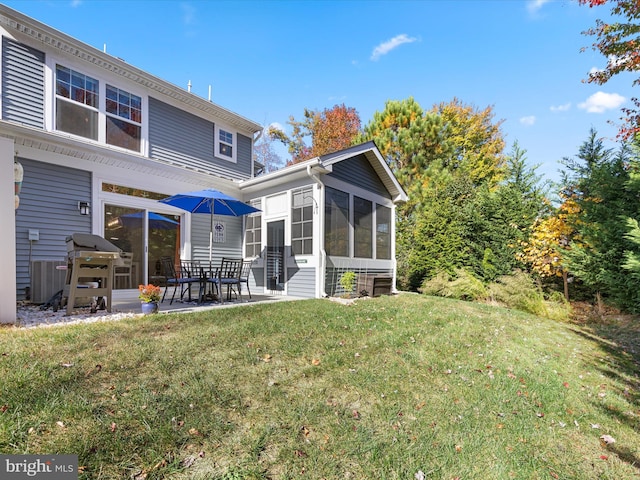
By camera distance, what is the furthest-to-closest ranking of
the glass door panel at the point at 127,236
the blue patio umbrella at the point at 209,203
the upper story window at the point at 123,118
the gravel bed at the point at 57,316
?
the upper story window at the point at 123,118 < the glass door panel at the point at 127,236 < the blue patio umbrella at the point at 209,203 < the gravel bed at the point at 57,316

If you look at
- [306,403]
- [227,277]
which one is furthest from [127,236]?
[306,403]

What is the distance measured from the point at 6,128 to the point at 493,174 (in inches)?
741

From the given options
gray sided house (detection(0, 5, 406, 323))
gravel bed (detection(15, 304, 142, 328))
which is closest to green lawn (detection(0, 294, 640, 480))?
gravel bed (detection(15, 304, 142, 328))

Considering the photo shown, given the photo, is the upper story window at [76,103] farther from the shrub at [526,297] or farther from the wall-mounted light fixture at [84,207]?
the shrub at [526,297]

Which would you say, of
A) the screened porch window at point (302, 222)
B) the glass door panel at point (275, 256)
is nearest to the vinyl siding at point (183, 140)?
the glass door panel at point (275, 256)

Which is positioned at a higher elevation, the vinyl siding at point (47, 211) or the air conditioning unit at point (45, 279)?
the vinyl siding at point (47, 211)

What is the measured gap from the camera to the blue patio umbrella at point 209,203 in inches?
252

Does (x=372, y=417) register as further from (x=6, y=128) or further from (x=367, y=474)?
(x=6, y=128)

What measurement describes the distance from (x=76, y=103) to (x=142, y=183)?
225cm

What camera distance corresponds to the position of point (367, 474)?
188cm

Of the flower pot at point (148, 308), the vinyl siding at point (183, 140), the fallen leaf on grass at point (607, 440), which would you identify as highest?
the vinyl siding at point (183, 140)

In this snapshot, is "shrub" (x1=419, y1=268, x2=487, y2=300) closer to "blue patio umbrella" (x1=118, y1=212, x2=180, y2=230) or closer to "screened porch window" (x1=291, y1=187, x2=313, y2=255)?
"screened porch window" (x1=291, y1=187, x2=313, y2=255)

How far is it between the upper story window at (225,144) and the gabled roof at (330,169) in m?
1.71

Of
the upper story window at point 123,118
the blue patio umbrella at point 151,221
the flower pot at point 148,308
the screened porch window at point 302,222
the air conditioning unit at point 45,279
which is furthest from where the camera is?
the screened porch window at point 302,222
